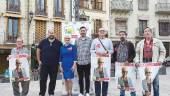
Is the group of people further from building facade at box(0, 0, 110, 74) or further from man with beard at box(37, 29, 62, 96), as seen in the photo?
building facade at box(0, 0, 110, 74)

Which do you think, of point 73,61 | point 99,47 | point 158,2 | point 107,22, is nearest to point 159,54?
point 99,47

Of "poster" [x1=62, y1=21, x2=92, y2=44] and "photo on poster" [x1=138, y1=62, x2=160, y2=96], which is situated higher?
"poster" [x1=62, y1=21, x2=92, y2=44]

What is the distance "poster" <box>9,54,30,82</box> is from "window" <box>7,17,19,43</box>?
24687 millimetres

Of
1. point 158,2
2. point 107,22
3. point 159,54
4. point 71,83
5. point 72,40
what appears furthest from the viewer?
point 158,2

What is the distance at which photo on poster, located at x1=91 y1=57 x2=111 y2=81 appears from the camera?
1219cm

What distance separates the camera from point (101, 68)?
12203 millimetres

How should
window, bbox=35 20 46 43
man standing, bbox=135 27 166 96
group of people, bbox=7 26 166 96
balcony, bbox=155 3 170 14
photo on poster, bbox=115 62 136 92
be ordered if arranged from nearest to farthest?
1. man standing, bbox=135 27 166 96
2. photo on poster, bbox=115 62 136 92
3. group of people, bbox=7 26 166 96
4. window, bbox=35 20 46 43
5. balcony, bbox=155 3 170 14

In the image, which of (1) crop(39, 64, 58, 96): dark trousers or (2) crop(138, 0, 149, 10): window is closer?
(1) crop(39, 64, 58, 96): dark trousers

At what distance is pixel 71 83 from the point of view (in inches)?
518

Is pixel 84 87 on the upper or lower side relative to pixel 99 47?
lower

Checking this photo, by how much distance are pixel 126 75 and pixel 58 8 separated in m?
31.1

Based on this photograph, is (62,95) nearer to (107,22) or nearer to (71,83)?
(71,83)

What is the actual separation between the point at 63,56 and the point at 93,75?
1.16 metres

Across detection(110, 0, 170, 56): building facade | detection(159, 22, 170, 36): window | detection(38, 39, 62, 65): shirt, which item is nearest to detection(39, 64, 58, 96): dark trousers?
detection(38, 39, 62, 65): shirt
